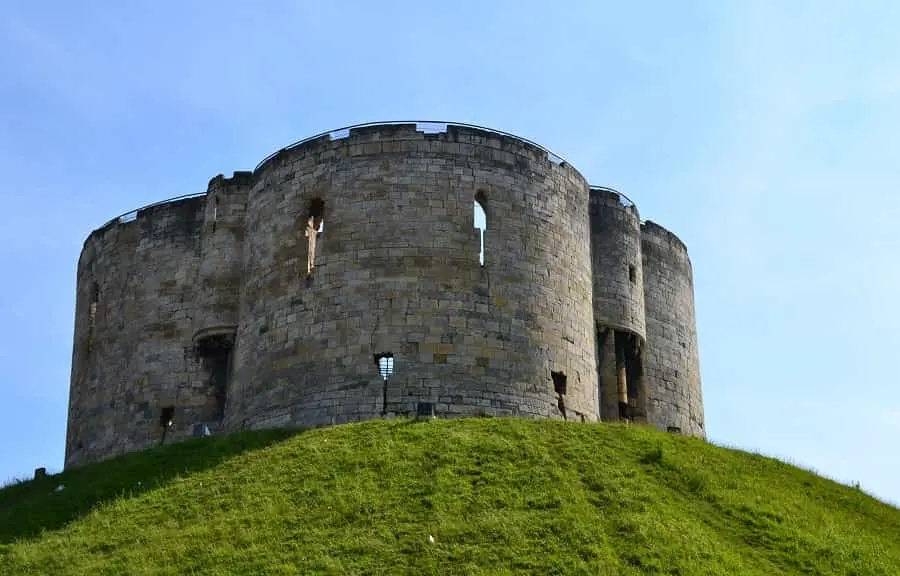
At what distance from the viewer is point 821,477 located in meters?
27.6

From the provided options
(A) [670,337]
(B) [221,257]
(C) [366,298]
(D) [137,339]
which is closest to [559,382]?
(C) [366,298]

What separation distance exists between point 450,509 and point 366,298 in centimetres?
766

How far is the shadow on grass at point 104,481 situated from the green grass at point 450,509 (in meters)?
0.06

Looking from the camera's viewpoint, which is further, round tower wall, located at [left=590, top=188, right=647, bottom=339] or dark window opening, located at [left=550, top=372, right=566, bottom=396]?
round tower wall, located at [left=590, top=188, right=647, bottom=339]

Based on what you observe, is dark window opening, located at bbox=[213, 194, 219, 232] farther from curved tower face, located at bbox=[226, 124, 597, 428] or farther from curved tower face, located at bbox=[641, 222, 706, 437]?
curved tower face, located at bbox=[641, 222, 706, 437]

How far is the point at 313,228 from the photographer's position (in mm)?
31250

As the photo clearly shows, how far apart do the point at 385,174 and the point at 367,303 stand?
3019mm

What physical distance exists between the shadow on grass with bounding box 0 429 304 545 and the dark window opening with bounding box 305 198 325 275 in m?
4.17

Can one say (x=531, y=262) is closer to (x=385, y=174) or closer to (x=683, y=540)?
(x=385, y=174)

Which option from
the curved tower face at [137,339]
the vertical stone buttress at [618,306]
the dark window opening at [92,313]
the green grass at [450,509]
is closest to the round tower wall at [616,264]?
the vertical stone buttress at [618,306]

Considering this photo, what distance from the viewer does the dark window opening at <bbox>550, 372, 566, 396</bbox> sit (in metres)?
30.0

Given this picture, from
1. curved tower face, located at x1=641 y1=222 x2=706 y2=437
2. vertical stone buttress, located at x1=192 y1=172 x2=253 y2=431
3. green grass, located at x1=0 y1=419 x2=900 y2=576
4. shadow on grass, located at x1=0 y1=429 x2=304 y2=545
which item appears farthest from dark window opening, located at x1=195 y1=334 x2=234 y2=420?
curved tower face, located at x1=641 y1=222 x2=706 y2=437

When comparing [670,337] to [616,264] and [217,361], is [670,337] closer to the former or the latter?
[616,264]

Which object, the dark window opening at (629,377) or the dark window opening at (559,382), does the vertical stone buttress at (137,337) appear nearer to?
the dark window opening at (559,382)
